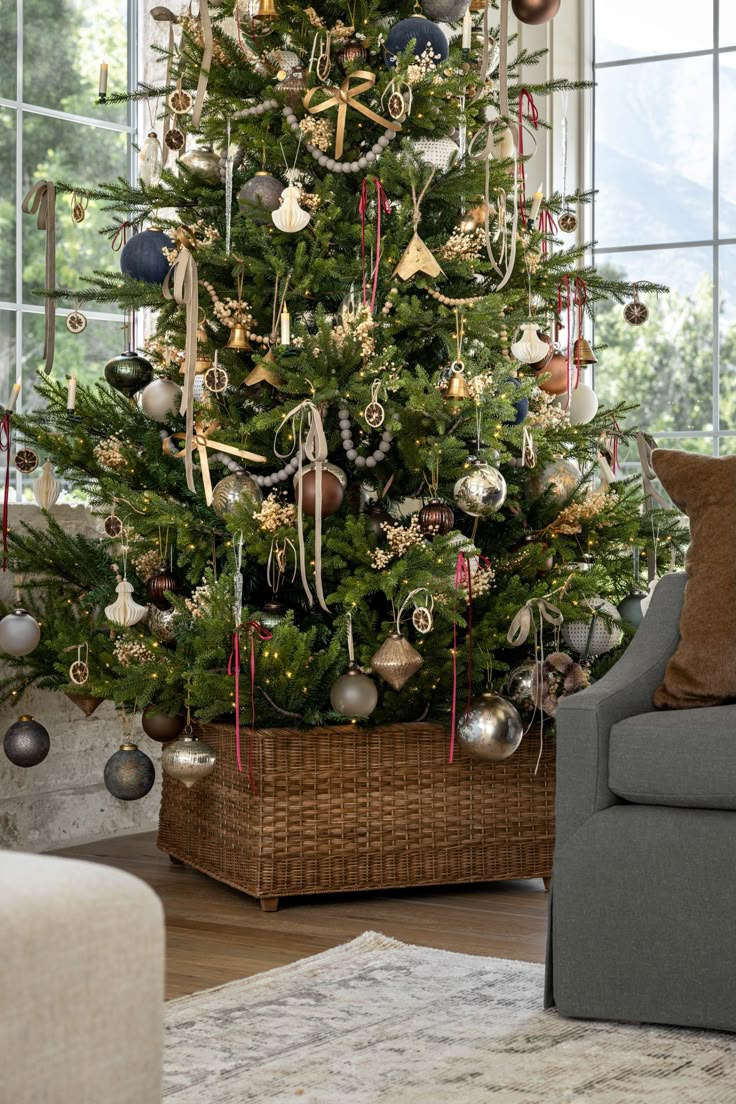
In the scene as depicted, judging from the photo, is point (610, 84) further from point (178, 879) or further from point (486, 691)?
point (178, 879)

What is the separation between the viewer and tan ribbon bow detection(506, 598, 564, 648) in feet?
8.98

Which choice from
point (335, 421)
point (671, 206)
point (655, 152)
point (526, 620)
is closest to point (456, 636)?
point (526, 620)

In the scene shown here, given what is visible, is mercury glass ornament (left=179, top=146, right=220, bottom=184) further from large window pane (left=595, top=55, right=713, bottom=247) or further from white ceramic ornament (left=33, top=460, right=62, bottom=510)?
large window pane (left=595, top=55, right=713, bottom=247)

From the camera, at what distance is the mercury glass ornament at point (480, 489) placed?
2.72 m

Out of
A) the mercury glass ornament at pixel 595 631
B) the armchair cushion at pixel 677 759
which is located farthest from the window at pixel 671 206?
the armchair cushion at pixel 677 759

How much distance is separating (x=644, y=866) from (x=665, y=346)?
2.52 m

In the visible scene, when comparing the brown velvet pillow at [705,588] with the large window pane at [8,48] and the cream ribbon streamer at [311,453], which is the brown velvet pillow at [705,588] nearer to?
the cream ribbon streamer at [311,453]

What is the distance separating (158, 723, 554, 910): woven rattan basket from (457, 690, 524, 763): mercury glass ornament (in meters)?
0.16

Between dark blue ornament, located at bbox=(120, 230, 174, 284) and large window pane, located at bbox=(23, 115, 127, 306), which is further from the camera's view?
large window pane, located at bbox=(23, 115, 127, 306)

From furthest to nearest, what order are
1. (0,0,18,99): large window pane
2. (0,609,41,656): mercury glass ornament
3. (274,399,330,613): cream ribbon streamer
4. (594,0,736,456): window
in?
(594,0,736,456): window < (0,0,18,99): large window pane < (0,609,41,656): mercury glass ornament < (274,399,330,613): cream ribbon streamer

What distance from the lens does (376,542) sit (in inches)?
112

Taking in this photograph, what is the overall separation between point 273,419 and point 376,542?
0.32 m

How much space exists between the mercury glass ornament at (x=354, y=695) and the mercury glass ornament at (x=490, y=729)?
0.64 feet

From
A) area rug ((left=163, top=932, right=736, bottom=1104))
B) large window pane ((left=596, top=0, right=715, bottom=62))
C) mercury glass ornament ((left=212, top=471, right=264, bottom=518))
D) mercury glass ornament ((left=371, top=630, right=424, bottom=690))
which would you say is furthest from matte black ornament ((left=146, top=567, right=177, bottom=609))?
large window pane ((left=596, top=0, right=715, bottom=62))
